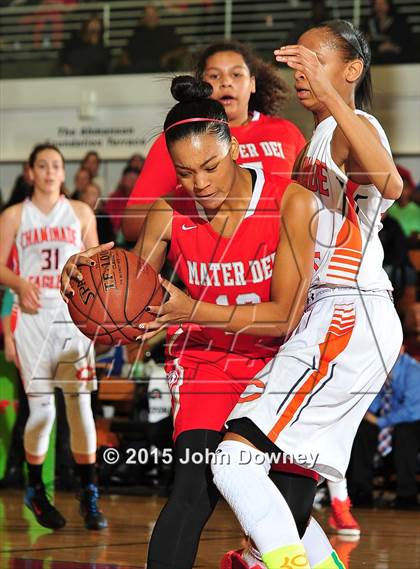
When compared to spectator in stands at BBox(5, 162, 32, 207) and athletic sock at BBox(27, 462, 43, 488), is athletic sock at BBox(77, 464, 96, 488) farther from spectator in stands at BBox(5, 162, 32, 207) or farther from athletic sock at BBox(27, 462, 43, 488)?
spectator in stands at BBox(5, 162, 32, 207)

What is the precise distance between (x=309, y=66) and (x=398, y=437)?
14.7 feet

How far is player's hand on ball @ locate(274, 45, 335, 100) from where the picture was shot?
3.10 meters

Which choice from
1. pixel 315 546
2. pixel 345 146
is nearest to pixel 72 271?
pixel 345 146

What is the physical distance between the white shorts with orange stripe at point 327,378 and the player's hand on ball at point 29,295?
9.53 ft

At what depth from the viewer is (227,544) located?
532cm

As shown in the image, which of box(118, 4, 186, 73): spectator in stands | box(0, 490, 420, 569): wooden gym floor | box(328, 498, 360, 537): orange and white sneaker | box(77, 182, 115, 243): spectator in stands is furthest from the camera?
box(118, 4, 186, 73): spectator in stands

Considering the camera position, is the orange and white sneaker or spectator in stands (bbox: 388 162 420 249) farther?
spectator in stands (bbox: 388 162 420 249)

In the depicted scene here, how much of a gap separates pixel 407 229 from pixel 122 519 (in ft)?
15.4

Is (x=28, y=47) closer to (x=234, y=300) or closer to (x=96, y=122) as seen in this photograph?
(x=96, y=122)

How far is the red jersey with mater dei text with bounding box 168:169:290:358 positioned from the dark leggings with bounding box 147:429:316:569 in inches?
13.8

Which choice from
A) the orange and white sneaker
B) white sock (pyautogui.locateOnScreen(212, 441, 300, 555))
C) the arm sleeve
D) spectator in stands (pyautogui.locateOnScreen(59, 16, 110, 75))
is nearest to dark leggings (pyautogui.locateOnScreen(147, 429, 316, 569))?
white sock (pyautogui.locateOnScreen(212, 441, 300, 555))

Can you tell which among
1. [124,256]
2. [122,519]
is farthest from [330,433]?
[122,519]

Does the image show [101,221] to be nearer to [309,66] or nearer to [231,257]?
[231,257]

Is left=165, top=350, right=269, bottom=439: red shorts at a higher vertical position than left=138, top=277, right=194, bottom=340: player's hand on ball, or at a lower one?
lower
